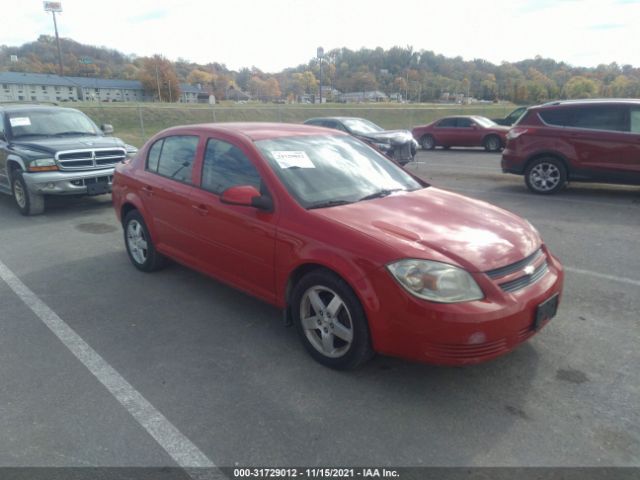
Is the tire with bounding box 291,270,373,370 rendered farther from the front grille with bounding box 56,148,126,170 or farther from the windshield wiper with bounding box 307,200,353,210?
the front grille with bounding box 56,148,126,170

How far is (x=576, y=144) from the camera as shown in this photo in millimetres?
9211

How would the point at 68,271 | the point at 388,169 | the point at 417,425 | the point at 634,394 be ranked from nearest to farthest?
1. the point at 417,425
2. the point at 634,394
3. the point at 388,169
4. the point at 68,271

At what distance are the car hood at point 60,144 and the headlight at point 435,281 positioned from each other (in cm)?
736

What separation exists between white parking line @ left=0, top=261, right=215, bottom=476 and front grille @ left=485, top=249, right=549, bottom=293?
199 centimetres

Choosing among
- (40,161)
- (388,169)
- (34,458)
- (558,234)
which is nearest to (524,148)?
(558,234)

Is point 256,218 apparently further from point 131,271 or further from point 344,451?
point 131,271

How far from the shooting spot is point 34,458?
2.57 metres

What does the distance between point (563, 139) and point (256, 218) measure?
7.83 metres

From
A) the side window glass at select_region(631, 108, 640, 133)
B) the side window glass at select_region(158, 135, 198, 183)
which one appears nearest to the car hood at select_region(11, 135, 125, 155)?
the side window glass at select_region(158, 135, 198, 183)

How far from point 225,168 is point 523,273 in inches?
99.4

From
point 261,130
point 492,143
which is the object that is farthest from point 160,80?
point 261,130

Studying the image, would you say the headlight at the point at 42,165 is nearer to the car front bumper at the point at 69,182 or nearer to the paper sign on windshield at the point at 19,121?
the car front bumper at the point at 69,182

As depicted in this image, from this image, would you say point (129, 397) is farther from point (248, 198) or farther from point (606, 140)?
point (606, 140)

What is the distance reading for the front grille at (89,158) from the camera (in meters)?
8.23
